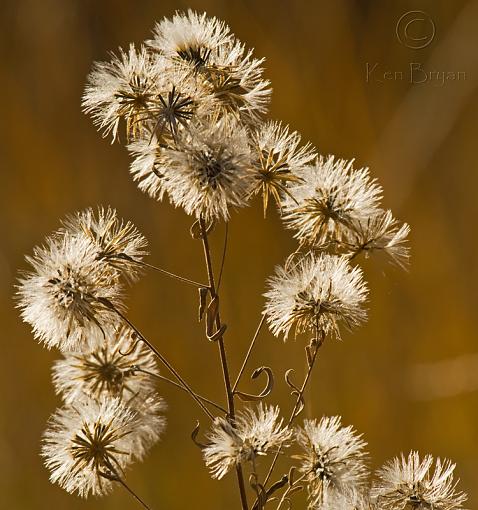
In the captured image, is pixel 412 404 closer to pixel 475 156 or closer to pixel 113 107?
pixel 475 156

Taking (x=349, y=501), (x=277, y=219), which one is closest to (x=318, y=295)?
(x=349, y=501)

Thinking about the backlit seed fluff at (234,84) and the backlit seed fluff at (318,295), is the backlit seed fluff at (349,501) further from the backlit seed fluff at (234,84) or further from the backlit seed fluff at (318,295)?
the backlit seed fluff at (234,84)

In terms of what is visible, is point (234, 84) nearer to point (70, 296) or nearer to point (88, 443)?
point (70, 296)

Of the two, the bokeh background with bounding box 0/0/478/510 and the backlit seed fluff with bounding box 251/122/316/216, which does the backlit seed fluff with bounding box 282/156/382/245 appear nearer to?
the backlit seed fluff with bounding box 251/122/316/216
